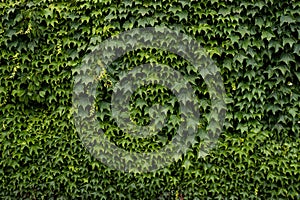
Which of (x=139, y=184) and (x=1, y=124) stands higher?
(x=1, y=124)

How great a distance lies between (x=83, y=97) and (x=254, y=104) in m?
1.96

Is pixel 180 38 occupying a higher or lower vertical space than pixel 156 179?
higher

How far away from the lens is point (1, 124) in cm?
455

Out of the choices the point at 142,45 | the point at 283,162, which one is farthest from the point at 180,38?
the point at 283,162

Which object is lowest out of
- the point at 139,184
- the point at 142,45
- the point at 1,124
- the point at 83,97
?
the point at 139,184

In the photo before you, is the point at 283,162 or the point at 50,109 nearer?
the point at 283,162

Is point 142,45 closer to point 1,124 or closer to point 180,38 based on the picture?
point 180,38

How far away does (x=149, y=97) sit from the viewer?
439cm

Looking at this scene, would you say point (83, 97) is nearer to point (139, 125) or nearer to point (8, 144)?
point (139, 125)

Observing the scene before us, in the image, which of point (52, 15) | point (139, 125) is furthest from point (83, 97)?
point (52, 15)

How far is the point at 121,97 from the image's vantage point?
4422 millimetres

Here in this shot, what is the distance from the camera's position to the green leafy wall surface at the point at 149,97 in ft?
14.0

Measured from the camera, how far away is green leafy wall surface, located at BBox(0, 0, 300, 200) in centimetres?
427

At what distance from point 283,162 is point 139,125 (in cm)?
166
